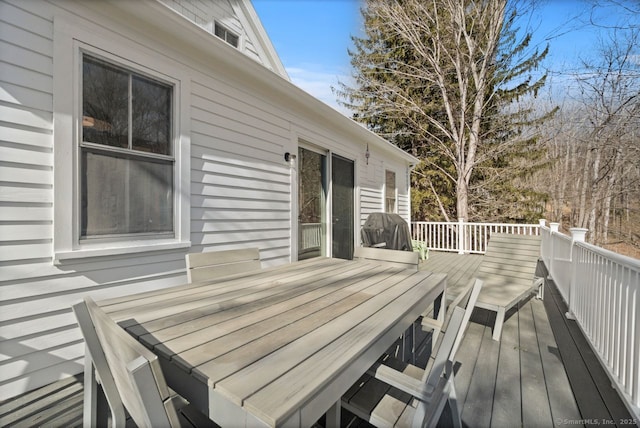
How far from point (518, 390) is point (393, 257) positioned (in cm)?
121

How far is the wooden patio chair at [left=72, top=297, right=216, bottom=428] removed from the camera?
651 millimetres

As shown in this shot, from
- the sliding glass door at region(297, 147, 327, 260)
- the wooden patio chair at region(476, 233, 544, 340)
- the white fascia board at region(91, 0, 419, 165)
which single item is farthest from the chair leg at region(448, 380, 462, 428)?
the sliding glass door at region(297, 147, 327, 260)

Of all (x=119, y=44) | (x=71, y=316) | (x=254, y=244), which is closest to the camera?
(x=71, y=316)

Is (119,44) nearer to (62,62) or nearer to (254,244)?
(62,62)

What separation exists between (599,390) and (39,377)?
366 cm

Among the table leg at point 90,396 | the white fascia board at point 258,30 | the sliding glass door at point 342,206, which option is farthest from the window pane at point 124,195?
the white fascia board at point 258,30

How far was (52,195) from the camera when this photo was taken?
201 cm

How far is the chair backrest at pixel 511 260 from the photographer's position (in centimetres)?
361

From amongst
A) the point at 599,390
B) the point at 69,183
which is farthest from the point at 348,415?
the point at 69,183

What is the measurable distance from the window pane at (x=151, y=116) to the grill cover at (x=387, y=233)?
3165mm

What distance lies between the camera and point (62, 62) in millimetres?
2025

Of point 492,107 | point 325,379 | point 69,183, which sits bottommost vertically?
point 325,379

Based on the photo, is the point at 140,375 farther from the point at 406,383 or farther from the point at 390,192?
the point at 390,192

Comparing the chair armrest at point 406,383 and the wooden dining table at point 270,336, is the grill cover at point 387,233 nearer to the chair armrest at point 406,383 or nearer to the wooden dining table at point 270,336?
the wooden dining table at point 270,336
